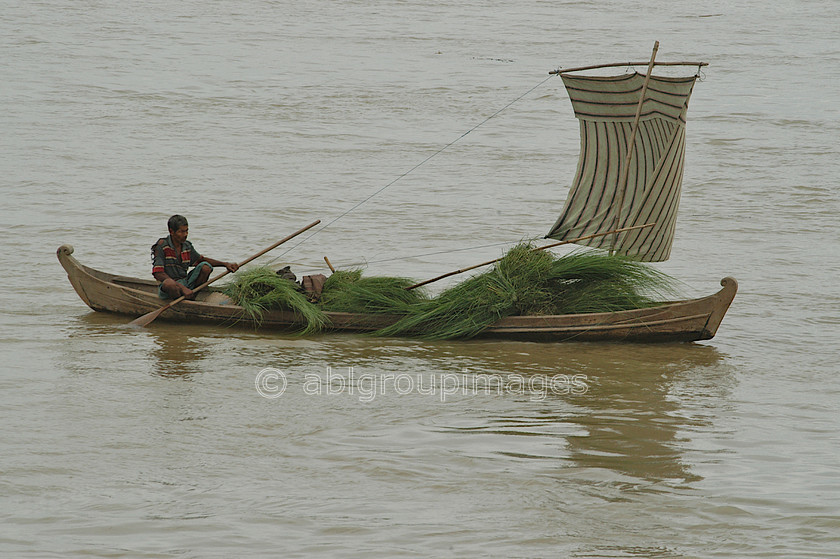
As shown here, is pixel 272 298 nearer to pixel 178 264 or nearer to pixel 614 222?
pixel 178 264

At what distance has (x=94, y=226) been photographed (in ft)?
35.8

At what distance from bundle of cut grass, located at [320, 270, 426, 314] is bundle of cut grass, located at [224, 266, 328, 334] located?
16cm

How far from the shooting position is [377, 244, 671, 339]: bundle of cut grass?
7.07 metres

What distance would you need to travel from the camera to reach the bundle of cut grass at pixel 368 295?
284 inches

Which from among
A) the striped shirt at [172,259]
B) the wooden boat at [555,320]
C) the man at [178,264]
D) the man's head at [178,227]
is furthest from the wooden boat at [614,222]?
the man's head at [178,227]

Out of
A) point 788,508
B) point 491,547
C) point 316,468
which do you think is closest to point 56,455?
point 316,468

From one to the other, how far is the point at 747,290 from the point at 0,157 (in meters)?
10.0

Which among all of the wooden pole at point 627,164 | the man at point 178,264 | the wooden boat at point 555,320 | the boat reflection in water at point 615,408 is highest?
the wooden pole at point 627,164

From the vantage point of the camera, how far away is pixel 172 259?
24.1ft

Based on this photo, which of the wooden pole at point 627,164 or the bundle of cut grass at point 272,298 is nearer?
the bundle of cut grass at point 272,298

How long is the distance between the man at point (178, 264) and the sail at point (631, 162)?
9.05 ft

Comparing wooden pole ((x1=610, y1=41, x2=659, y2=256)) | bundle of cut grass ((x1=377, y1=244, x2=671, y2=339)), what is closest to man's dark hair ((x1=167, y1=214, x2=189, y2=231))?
bundle of cut grass ((x1=377, y1=244, x2=671, y2=339))

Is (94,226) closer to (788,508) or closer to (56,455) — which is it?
(56,455)

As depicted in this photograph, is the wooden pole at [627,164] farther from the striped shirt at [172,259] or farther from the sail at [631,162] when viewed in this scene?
the striped shirt at [172,259]
